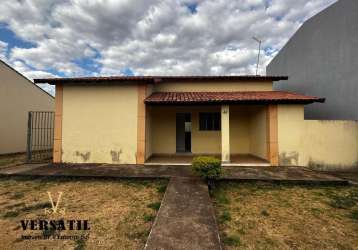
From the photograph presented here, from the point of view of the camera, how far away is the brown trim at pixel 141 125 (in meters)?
8.35

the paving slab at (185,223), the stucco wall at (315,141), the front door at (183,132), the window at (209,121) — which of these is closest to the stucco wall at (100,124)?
the front door at (183,132)

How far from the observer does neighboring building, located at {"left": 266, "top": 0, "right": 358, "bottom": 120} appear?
26.9 feet

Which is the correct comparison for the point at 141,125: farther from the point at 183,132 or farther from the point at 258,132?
the point at 258,132

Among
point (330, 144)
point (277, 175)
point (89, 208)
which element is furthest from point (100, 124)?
point (330, 144)

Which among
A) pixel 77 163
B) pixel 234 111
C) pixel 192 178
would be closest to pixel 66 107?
pixel 77 163

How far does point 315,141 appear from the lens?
26.7ft

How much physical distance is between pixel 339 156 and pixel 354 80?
324 centimetres

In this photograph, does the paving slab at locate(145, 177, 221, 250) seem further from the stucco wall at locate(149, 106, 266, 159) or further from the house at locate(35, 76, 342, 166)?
the stucco wall at locate(149, 106, 266, 159)

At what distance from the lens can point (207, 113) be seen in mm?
11266

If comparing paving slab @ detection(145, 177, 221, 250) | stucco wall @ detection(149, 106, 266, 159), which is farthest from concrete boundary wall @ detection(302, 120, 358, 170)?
paving slab @ detection(145, 177, 221, 250)

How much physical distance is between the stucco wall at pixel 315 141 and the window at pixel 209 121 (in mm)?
3586

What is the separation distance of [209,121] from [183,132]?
167cm

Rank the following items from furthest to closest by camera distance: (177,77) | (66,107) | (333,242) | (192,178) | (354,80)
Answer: (177,77)
(66,107)
(354,80)
(192,178)
(333,242)

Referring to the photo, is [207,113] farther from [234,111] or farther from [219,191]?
[219,191]
